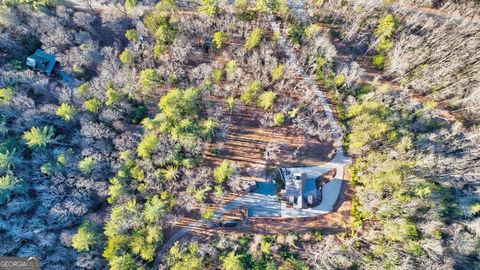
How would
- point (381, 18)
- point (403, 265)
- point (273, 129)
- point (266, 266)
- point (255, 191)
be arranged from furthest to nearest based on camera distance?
1. point (381, 18)
2. point (273, 129)
3. point (255, 191)
4. point (266, 266)
5. point (403, 265)

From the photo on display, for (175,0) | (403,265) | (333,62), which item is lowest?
(403,265)

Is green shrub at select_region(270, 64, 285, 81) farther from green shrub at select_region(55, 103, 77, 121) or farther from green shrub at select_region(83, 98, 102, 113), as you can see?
green shrub at select_region(55, 103, 77, 121)

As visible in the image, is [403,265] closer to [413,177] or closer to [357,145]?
[413,177]

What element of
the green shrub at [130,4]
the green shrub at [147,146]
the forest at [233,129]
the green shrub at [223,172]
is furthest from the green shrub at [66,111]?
the green shrub at [223,172]

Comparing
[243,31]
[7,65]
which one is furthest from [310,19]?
[7,65]

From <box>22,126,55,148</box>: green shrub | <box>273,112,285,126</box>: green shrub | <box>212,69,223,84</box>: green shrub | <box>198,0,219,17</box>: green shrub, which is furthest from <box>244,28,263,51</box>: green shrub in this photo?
<box>22,126,55,148</box>: green shrub

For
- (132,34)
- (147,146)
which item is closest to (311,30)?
(132,34)

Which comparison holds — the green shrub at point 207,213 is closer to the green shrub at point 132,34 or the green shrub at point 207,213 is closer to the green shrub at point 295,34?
the green shrub at point 132,34
